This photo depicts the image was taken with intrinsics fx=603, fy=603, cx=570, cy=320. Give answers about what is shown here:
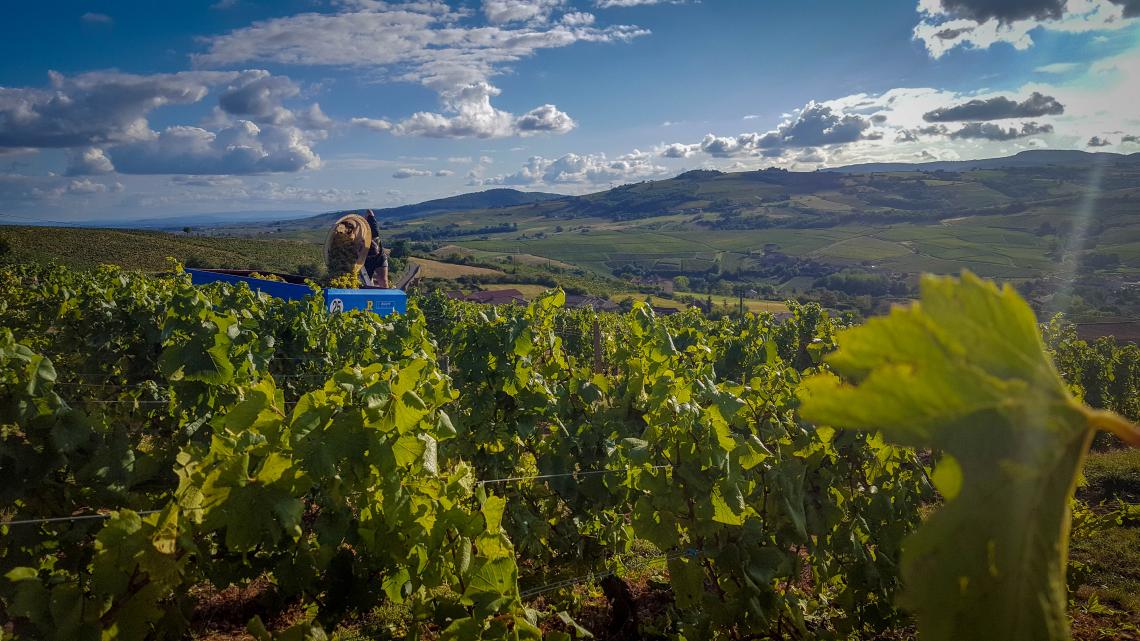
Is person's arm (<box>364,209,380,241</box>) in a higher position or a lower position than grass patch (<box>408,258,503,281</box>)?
higher

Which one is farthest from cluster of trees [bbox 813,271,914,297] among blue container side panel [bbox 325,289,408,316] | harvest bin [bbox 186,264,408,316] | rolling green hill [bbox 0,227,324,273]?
harvest bin [bbox 186,264,408,316]

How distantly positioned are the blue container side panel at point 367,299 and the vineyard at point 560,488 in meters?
14.3

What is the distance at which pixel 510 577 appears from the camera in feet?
7.04

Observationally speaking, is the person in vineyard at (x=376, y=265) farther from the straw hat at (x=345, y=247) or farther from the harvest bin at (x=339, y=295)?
the harvest bin at (x=339, y=295)

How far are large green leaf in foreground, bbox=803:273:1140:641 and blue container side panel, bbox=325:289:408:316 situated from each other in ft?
64.3

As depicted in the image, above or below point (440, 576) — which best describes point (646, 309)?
above

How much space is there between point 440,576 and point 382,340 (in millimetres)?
6609

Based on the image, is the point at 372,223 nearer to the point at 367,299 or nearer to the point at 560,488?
the point at 367,299

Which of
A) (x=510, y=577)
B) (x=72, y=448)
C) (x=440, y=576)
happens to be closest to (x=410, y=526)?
(x=440, y=576)

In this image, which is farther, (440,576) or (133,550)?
(440,576)

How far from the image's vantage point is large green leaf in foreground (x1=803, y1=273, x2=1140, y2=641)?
2.39 feet

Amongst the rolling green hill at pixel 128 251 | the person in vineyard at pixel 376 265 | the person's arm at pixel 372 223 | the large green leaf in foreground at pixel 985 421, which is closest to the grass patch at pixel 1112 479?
the large green leaf in foreground at pixel 985 421

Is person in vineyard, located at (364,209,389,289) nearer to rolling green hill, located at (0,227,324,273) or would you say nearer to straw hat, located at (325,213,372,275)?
straw hat, located at (325,213,372,275)

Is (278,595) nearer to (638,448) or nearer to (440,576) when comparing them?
(440,576)
